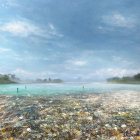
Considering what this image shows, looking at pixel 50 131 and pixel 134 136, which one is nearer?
pixel 134 136

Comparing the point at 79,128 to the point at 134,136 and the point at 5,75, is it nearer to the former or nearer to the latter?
the point at 134,136

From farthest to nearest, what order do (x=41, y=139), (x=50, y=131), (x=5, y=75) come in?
1. (x=5, y=75)
2. (x=50, y=131)
3. (x=41, y=139)

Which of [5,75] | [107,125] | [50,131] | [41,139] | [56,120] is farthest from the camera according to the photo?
[5,75]

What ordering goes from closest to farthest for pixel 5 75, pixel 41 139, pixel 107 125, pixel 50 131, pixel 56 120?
pixel 41 139 < pixel 50 131 < pixel 107 125 < pixel 56 120 < pixel 5 75

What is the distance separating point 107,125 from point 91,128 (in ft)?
3.50

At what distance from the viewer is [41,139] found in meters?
4.62

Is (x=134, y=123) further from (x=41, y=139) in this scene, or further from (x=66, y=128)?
(x=41, y=139)

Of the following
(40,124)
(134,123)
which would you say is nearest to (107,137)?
(134,123)

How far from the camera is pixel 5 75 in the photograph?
142125 mm

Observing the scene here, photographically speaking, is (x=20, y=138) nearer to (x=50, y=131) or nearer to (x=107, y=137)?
(x=50, y=131)

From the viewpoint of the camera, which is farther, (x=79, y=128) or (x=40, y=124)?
(x=40, y=124)

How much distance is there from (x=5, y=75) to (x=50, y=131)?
163m

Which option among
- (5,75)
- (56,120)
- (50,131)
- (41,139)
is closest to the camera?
(41,139)

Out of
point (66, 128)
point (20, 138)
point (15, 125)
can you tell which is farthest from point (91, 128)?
point (15, 125)
